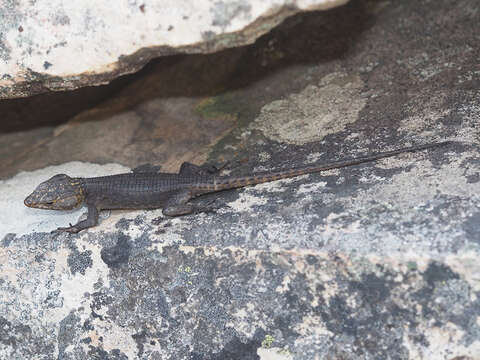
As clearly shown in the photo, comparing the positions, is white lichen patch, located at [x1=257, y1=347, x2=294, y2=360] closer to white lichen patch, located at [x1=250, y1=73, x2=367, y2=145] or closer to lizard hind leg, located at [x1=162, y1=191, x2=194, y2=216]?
lizard hind leg, located at [x1=162, y1=191, x2=194, y2=216]

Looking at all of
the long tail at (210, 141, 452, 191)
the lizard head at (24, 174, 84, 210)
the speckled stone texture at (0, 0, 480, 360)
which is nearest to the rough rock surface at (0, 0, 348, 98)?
the lizard head at (24, 174, 84, 210)

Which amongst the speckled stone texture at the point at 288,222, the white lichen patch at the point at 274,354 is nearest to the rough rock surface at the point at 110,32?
the speckled stone texture at the point at 288,222

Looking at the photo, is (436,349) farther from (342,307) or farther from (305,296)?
(305,296)

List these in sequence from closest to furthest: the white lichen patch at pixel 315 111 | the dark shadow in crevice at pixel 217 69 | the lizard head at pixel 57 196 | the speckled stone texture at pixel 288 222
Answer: the speckled stone texture at pixel 288 222 < the lizard head at pixel 57 196 < the white lichen patch at pixel 315 111 < the dark shadow in crevice at pixel 217 69

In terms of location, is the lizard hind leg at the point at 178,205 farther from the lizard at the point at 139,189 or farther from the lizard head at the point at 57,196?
the lizard head at the point at 57,196

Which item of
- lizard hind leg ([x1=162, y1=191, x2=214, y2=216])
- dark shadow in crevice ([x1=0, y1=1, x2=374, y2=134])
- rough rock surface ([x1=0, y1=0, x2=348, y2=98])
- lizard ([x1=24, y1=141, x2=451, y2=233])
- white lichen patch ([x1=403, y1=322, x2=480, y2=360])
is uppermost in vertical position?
rough rock surface ([x1=0, y1=0, x2=348, y2=98])

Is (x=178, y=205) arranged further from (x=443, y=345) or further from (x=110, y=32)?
(x=443, y=345)
